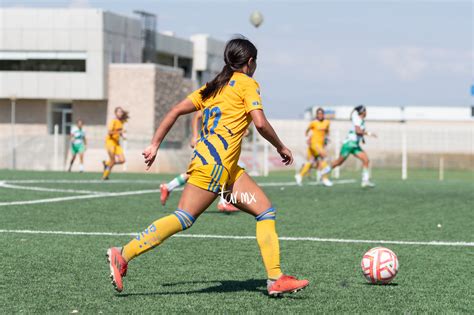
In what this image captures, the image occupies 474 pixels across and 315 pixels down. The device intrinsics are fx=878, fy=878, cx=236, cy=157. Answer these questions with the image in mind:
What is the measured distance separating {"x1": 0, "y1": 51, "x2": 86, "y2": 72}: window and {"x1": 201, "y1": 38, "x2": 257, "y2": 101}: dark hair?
5140 cm

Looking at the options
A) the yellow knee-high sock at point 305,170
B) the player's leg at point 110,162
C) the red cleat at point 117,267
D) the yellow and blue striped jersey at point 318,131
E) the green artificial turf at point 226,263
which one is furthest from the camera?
the player's leg at point 110,162

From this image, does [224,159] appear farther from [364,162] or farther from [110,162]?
[110,162]

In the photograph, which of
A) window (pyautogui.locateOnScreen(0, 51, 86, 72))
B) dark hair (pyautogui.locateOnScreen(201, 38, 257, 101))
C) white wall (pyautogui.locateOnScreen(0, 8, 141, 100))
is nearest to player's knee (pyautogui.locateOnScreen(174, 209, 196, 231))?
dark hair (pyautogui.locateOnScreen(201, 38, 257, 101))

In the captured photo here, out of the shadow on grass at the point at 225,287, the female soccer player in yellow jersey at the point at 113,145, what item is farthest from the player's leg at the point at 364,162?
the shadow on grass at the point at 225,287

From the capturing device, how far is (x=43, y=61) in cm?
5747

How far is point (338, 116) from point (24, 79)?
167ft

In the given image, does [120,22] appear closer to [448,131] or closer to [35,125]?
[35,125]

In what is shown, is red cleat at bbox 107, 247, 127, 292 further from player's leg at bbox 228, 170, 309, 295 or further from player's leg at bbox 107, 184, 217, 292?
player's leg at bbox 228, 170, 309, 295

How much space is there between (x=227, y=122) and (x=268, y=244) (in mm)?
947

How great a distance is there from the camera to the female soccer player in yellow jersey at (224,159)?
6348 mm

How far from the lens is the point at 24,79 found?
57188 millimetres

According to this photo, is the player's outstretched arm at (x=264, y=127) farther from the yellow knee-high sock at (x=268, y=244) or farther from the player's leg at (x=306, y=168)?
the player's leg at (x=306, y=168)

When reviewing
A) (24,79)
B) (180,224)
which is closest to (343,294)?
(180,224)

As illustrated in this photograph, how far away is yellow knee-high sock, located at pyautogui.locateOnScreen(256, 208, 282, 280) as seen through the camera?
642 centimetres
